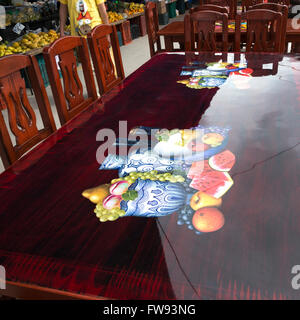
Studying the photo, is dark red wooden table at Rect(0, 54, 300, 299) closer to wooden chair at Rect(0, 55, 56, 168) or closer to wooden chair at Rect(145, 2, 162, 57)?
wooden chair at Rect(0, 55, 56, 168)

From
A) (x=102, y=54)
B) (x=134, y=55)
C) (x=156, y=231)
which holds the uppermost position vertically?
(x=102, y=54)

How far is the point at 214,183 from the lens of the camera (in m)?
1.00

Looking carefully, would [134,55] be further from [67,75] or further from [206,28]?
[67,75]

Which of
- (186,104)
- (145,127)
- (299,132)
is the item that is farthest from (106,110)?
(299,132)

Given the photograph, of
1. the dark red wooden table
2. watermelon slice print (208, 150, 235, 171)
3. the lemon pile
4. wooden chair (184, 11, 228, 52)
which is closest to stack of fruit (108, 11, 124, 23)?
the lemon pile

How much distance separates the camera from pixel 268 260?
29.0 inches

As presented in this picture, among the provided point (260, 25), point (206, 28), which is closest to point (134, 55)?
point (206, 28)

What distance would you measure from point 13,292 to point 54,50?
125cm

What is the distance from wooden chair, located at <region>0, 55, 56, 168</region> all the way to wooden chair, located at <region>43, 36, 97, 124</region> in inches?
3.5

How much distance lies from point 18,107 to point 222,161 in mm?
994

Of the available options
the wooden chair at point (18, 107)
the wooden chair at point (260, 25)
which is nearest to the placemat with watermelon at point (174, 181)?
the wooden chair at point (18, 107)

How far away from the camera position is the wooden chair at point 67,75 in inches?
64.7

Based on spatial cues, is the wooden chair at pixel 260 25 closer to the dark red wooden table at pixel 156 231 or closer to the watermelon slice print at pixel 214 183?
the dark red wooden table at pixel 156 231

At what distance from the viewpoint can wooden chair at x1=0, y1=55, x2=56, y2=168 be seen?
1404mm
